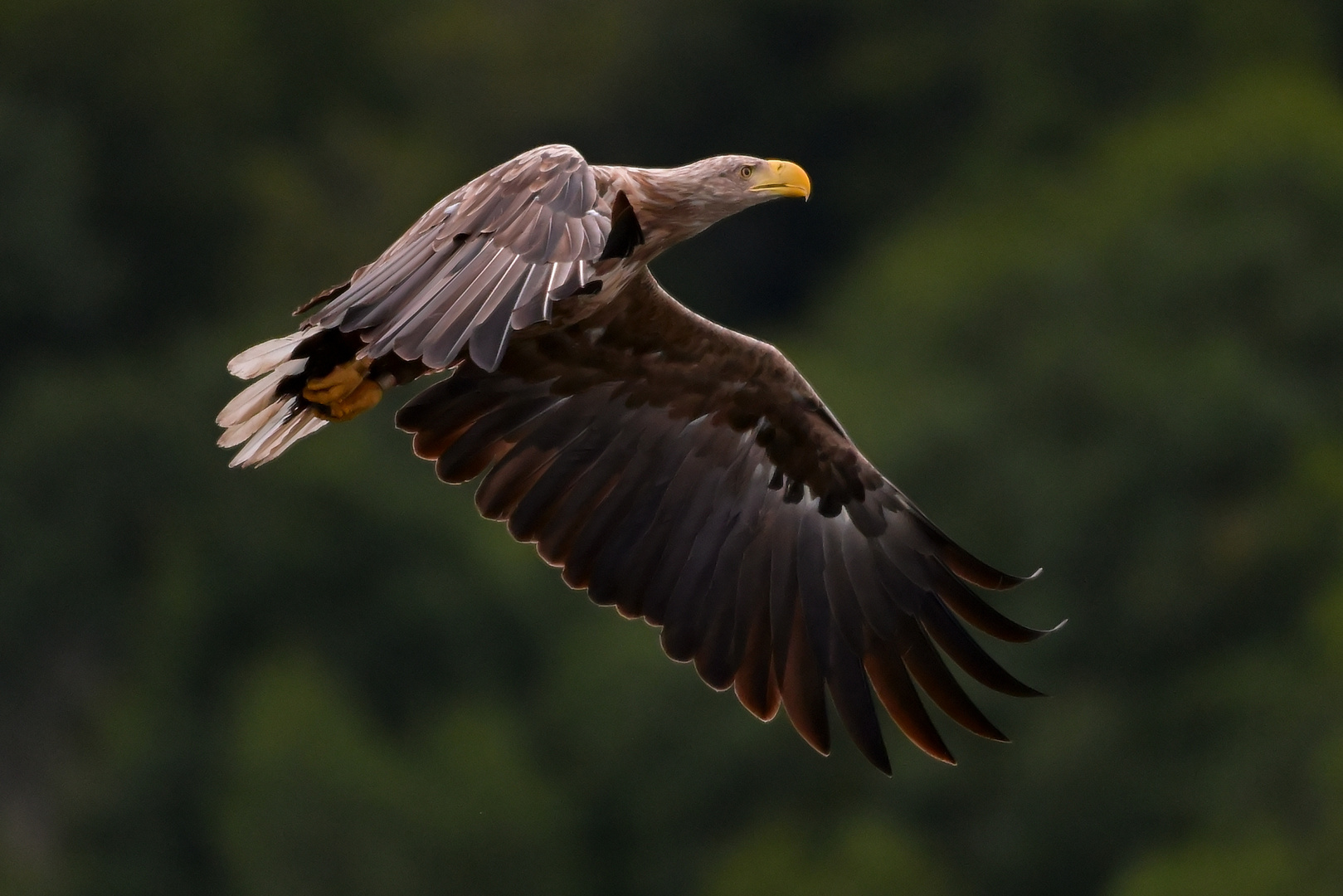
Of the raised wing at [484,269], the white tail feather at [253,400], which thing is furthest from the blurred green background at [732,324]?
the raised wing at [484,269]

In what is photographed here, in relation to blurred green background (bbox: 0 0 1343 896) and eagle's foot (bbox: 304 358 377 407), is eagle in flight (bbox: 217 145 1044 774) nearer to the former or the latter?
eagle's foot (bbox: 304 358 377 407)

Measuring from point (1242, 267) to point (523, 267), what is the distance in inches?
1084

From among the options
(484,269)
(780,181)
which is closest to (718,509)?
(780,181)

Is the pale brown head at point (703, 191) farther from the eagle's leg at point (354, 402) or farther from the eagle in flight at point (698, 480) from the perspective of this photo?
the eagle's leg at point (354, 402)

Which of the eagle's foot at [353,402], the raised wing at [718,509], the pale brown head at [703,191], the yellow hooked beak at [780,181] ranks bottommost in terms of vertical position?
the eagle's foot at [353,402]

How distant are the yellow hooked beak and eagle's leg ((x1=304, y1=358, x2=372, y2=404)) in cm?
189

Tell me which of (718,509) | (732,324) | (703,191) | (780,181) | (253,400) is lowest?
(253,400)

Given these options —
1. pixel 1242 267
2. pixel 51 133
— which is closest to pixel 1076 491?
pixel 1242 267

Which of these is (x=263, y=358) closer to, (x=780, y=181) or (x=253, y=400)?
(x=253, y=400)

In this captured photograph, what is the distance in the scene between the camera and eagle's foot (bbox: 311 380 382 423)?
12.0 meters

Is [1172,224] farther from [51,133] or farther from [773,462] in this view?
[773,462]

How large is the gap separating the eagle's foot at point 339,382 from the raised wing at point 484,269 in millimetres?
1523

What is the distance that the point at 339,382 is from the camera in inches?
473

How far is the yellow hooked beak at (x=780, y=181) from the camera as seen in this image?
1170 cm
